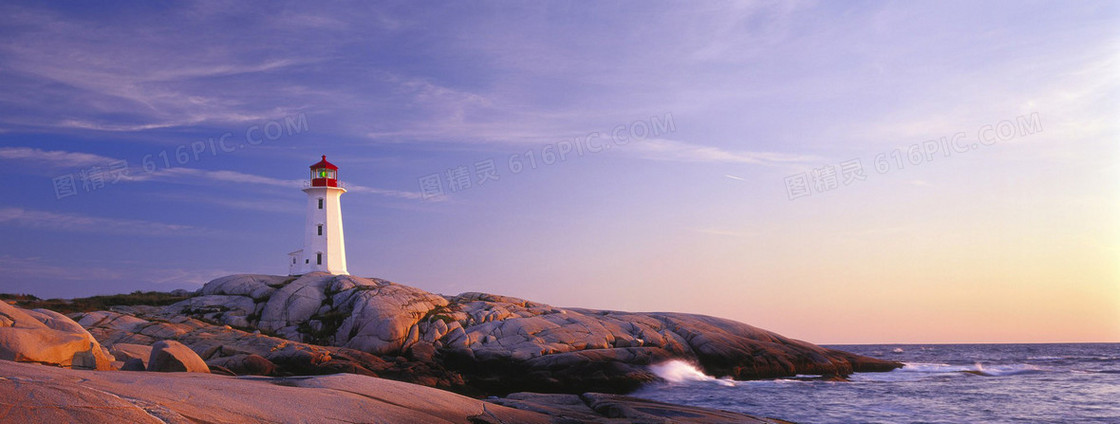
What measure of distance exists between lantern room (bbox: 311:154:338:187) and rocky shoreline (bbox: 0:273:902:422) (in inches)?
336

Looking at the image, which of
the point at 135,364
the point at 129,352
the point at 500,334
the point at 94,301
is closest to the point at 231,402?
the point at 135,364

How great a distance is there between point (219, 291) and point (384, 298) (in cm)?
1382

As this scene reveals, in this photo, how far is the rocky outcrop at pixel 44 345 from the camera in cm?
1493

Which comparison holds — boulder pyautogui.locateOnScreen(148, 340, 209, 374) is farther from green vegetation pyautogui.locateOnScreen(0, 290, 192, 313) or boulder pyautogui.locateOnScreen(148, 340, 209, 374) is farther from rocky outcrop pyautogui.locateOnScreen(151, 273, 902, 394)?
green vegetation pyautogui.locateOnScreen(0, 290, 192, 313)

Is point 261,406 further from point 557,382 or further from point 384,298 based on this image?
point 384,298

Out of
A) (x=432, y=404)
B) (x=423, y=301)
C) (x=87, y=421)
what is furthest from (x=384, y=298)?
(x=87, y=421)

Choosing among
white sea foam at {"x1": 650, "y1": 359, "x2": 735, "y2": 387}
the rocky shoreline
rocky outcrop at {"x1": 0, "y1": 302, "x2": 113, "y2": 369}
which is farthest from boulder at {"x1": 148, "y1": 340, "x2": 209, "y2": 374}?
white sea foam at {"x1": 650, "y1": 359, "x2": 735, "y2": 387}

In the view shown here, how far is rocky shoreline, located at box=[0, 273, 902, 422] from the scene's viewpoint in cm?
3322

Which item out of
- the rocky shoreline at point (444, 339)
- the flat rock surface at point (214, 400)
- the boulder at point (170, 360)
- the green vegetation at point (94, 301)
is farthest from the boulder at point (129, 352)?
the green vegetation at point (94, 301)

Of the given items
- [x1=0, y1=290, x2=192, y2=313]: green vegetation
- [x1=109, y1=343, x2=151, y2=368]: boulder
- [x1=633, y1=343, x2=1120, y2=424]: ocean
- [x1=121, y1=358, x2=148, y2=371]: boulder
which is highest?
[x1=0, y1=290, x2=192, y2=313]: green vegetation

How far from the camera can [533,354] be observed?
38219 mm

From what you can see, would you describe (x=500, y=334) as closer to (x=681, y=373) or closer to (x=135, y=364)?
(x=681, y=373)

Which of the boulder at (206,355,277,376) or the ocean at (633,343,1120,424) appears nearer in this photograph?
the ocean at (633,343,1120,424)

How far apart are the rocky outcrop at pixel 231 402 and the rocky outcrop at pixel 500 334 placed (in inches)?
711
